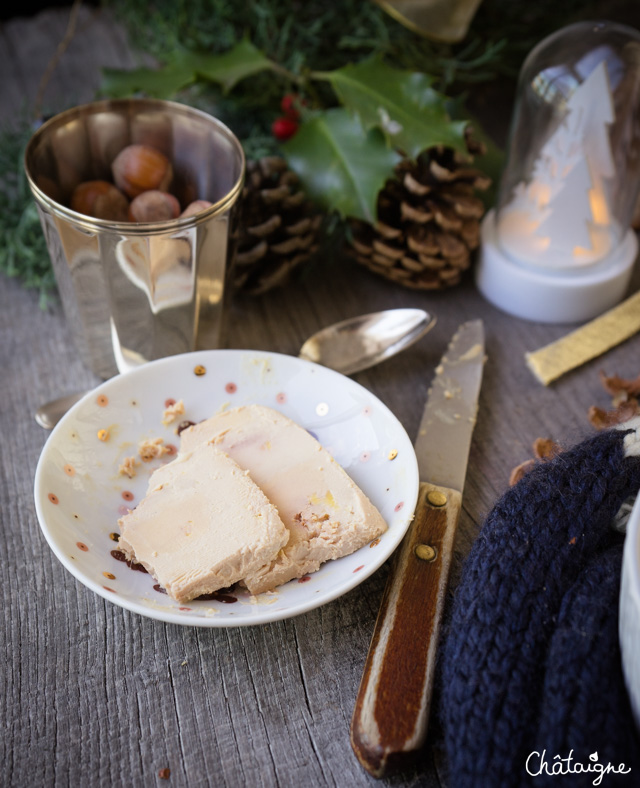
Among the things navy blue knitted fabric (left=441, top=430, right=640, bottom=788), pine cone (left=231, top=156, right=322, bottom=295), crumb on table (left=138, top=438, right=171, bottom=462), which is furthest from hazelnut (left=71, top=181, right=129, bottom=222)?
navy blue knitted fabric (left=441, top=430, right=640, bottom=788)

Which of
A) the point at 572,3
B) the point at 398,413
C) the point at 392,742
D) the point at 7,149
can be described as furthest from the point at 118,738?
the point at 572,3

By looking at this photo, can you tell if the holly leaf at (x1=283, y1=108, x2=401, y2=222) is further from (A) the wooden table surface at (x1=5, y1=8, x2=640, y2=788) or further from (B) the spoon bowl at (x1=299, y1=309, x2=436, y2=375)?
(A) the wooden table surface at (x1=5, y1=8, x2=640, y2=788)

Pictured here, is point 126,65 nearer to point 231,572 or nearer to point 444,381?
point 444,381

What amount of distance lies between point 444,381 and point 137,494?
14.3 inches

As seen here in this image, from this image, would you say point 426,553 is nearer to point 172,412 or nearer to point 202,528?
point 202,528

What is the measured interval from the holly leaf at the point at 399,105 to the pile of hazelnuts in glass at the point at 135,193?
241 millimetres

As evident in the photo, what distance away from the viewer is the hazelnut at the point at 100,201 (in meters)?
0.79

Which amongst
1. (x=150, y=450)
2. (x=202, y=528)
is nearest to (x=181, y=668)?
(x=202, y=528)

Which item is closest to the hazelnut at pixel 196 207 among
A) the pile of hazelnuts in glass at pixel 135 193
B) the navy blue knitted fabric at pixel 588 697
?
the pile of hazelnuts in glass at pixel 135 193

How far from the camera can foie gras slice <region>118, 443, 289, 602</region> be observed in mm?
568

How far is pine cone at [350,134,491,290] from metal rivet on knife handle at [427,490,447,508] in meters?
0.36

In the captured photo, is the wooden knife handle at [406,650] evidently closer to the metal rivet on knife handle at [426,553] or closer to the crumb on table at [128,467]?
the metal rivet on knife handle at [426,553]

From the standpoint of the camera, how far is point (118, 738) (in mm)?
547

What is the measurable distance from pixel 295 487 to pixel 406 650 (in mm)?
174
